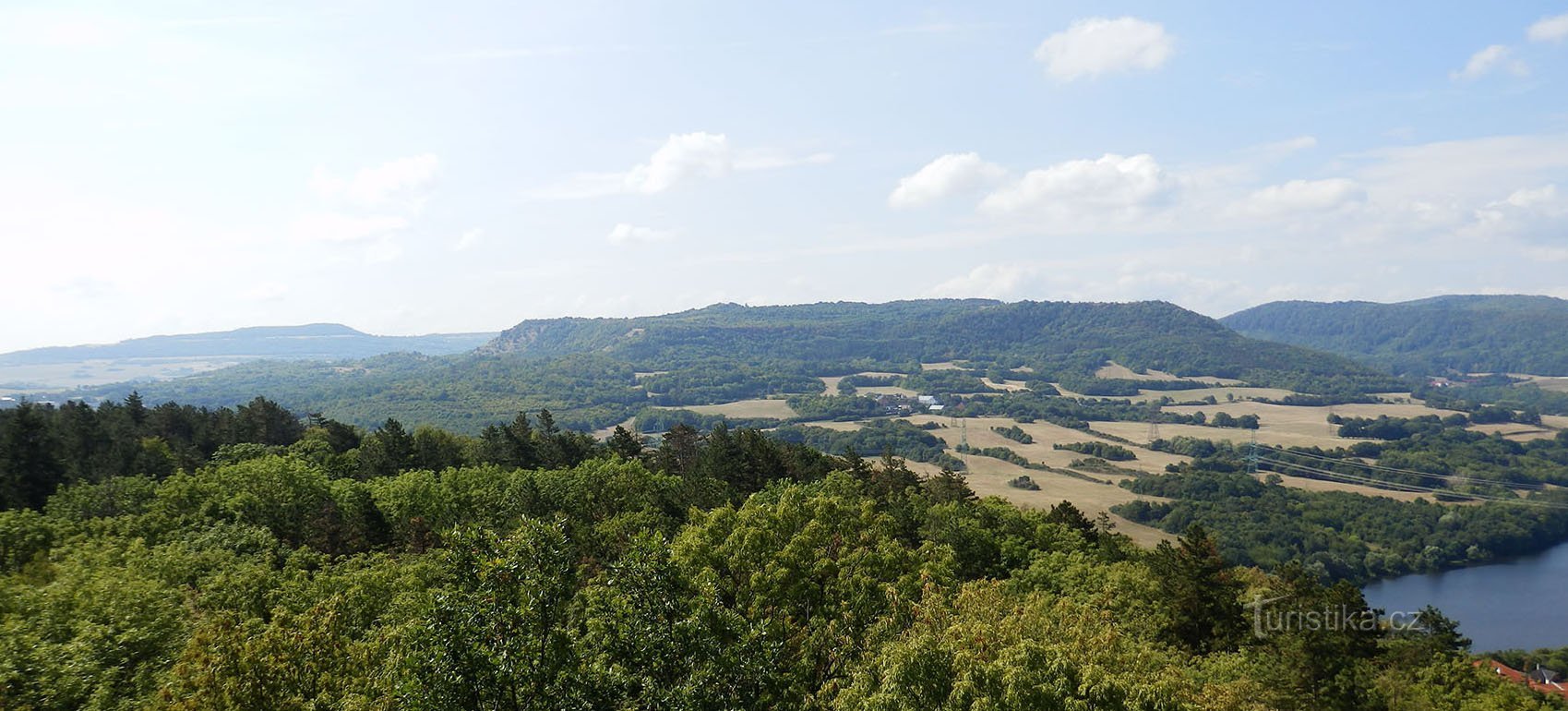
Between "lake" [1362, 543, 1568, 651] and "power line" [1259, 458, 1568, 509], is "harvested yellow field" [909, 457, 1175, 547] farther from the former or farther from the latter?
"power line" [1259, 458, 1568, 509]

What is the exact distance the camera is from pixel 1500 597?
5025 inches

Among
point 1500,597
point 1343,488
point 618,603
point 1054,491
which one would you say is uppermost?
point 618,603

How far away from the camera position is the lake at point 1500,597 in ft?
361

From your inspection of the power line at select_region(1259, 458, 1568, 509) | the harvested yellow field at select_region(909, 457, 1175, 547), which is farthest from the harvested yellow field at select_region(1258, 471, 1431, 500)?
the harvested yellow field at select_region(909, 457, 1175, 547)

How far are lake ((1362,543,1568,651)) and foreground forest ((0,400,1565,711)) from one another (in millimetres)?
80350

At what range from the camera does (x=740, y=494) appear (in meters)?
73.8

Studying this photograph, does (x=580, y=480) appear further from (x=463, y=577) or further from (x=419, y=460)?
(x=463, y=577)

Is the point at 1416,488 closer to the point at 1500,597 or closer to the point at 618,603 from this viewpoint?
the point at 1500,597

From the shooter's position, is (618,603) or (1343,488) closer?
(618,603)

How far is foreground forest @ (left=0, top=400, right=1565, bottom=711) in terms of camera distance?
20.1m

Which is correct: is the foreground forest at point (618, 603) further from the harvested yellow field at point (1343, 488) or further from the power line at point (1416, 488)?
the power line at point (1416, 488)

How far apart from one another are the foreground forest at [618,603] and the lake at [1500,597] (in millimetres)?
80350

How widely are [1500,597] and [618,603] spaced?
159842 mm

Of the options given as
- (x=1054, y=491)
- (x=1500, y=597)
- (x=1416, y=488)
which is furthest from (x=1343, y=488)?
(x=1054, y=491)
